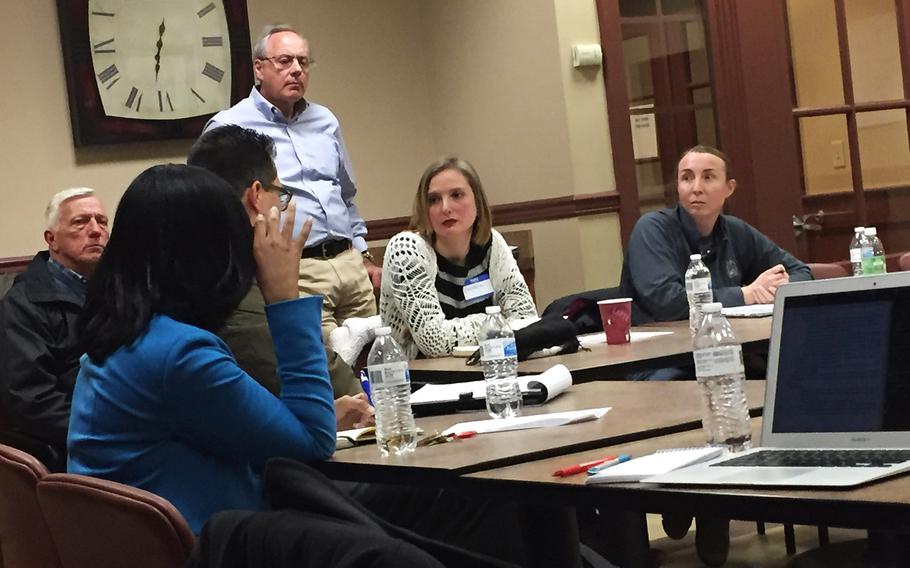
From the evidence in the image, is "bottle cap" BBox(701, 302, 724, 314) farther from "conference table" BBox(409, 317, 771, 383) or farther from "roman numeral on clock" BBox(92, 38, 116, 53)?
"roman numeral on clock" BBox(92, 38, 116, 53)

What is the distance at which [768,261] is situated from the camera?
4598 millimetres

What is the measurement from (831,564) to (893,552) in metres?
0.19

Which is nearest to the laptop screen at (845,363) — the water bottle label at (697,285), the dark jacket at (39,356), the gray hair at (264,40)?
the water bottle label at (697,285)

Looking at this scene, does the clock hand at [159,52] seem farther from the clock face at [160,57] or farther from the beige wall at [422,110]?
the beige wall at [422,110]

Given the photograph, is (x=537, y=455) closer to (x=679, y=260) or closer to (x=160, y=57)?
(x=679, y=260)

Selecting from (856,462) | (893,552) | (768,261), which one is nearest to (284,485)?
(856,462)

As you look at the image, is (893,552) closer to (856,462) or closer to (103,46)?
(856,462)

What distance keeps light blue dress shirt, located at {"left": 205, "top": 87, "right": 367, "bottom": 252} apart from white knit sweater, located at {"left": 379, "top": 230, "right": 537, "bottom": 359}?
105 cm

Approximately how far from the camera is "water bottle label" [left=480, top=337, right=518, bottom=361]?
8.60 ft

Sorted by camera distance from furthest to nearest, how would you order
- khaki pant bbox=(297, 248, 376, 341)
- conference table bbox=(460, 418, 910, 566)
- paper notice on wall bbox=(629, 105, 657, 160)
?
paper notice on wall bbox=(629, 105, 657, 160) → khaki pant bbox=(297, 248, 376, 341) → conference table bbox=(460, 418, 910, 566)

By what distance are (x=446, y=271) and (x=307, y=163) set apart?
1.29 metres

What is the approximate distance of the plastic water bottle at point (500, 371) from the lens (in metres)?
2.55

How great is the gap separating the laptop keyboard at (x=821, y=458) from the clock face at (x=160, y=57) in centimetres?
459

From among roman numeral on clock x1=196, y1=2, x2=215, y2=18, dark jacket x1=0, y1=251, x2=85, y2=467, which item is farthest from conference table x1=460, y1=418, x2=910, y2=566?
roman numeral on clock x1=196, y1=2, x2=215, y2=18
